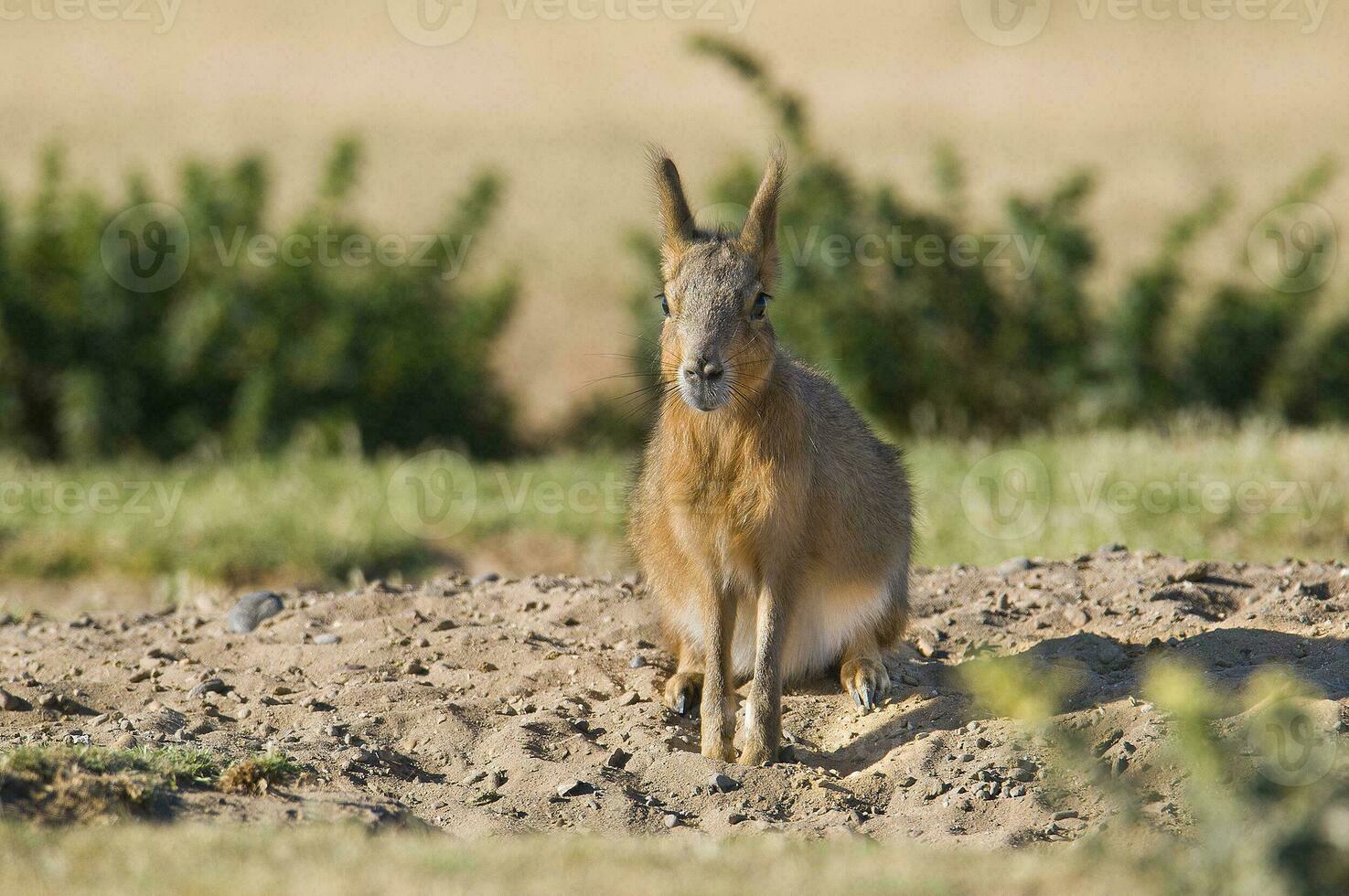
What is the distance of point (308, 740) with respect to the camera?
5.20 m

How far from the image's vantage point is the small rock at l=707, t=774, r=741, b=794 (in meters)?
5.00

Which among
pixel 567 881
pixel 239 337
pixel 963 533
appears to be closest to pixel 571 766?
pixel 567 881

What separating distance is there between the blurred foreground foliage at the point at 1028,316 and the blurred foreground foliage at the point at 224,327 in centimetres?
183

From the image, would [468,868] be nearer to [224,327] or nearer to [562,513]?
[562,513]

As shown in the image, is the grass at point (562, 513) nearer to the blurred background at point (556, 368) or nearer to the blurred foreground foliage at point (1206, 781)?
the blurred background at point (556, 368)

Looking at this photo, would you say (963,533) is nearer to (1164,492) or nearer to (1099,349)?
(1164,492)

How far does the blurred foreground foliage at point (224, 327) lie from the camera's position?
12.2 metres

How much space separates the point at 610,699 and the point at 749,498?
1039 millimetres

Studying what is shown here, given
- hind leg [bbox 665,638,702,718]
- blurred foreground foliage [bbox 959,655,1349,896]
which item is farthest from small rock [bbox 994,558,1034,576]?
hind leg [bbox 665,638,702,718]

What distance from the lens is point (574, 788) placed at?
4945 millimetres

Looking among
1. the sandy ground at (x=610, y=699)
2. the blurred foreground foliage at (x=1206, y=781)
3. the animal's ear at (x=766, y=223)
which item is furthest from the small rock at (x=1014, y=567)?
the animal's ear at (x=766, y=223)

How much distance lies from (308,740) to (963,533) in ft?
16.6

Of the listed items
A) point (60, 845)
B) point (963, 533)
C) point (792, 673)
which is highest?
point (60, 845)

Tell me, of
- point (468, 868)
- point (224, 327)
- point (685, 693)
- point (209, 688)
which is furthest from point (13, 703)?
point (224, 327)
